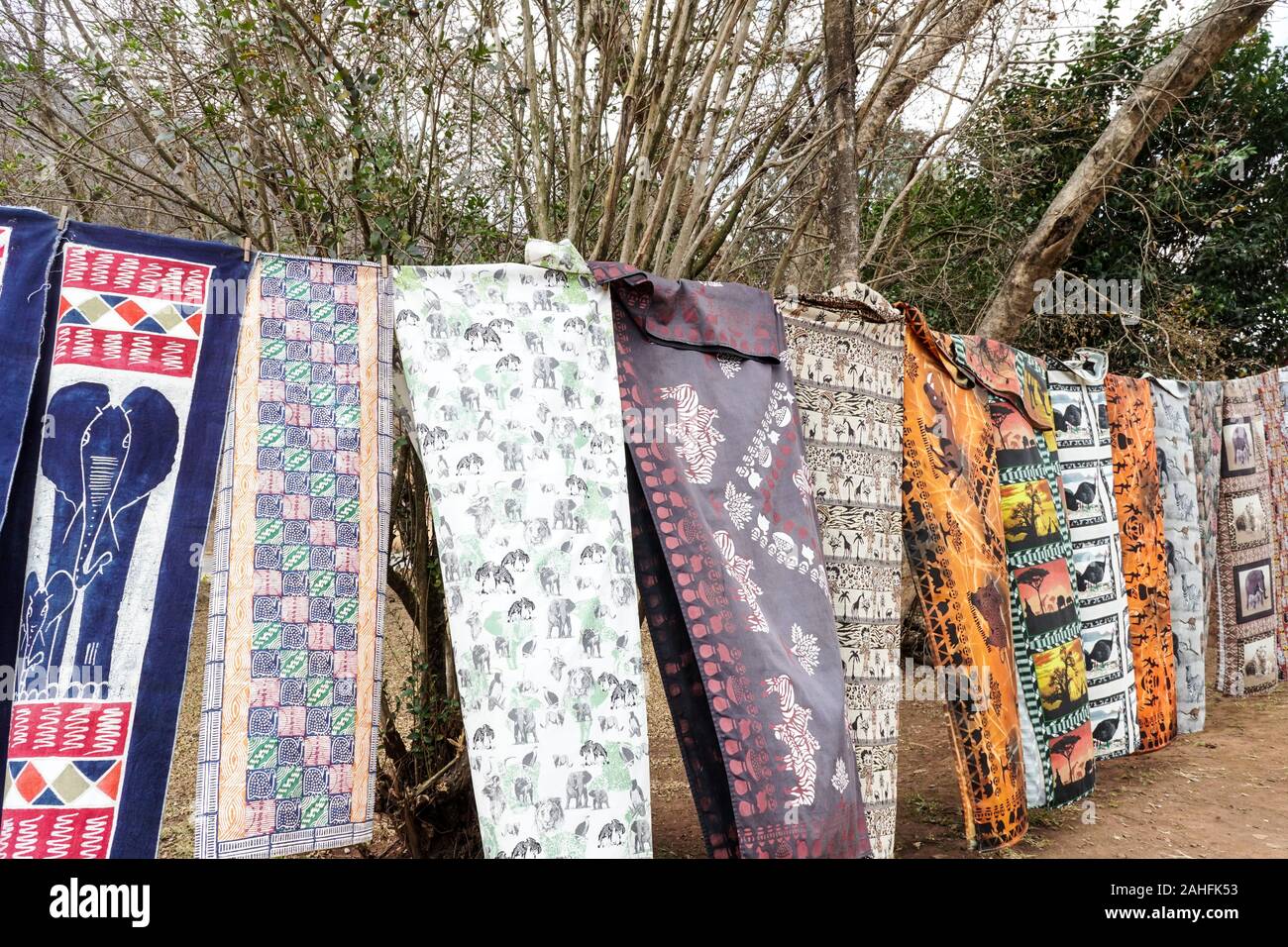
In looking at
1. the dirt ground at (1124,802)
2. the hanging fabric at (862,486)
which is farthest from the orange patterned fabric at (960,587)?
the dirt ground at (1124,802)

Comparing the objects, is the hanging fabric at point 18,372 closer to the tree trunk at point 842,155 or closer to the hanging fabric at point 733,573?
the hanging fabric at point 733,573

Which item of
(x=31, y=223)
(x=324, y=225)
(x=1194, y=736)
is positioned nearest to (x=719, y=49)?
(x=324, y=225)

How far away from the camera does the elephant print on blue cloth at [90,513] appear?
1535 mm

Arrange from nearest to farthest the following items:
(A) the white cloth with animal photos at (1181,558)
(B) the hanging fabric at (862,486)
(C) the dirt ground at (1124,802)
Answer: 1. (B) the hanging fabric at (862,486)
2. (C) the dirt ground at (1124,802)
3. (A) the white cloth with animal photos at (1181,558)

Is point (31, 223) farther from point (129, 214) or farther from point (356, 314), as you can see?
point (129, 214)

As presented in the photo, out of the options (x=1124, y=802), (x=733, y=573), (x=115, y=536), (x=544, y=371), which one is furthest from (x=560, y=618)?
(x=1124, y=802)

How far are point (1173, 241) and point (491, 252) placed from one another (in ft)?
18.5

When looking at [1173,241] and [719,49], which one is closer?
[719,49]

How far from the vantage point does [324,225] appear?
2.64m

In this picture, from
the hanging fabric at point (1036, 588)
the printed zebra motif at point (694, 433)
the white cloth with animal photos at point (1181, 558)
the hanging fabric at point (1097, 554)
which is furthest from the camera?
the white cloth with animal photos at point (1181, 558)

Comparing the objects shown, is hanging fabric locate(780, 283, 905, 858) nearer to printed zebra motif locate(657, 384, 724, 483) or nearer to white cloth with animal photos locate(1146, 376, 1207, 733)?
printed zebra motif locate(657, 384, 724, 483)

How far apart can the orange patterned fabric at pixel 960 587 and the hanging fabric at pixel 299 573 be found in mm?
1577

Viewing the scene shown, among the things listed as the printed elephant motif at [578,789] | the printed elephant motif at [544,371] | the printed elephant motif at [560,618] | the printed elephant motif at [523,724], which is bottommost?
the printed elephant motif at [578,789]
